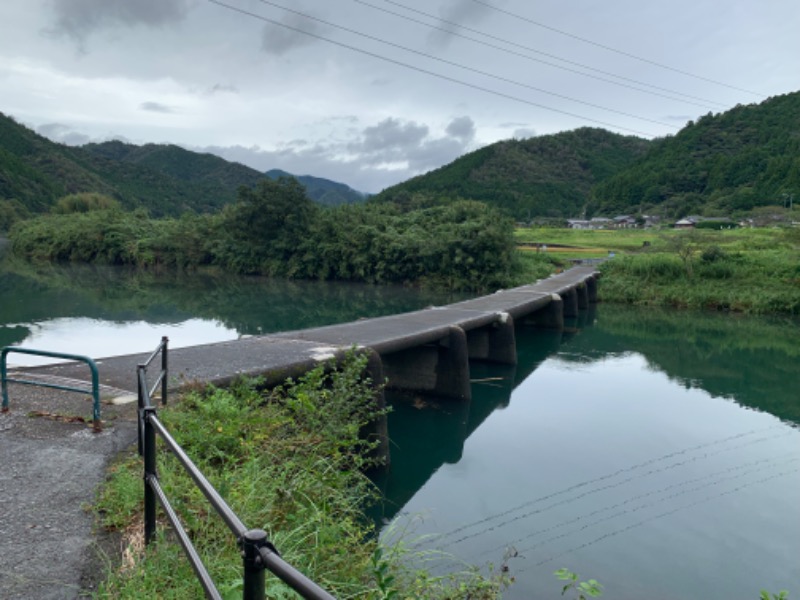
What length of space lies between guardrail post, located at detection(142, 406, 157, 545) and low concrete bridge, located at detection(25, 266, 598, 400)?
10.8 feet

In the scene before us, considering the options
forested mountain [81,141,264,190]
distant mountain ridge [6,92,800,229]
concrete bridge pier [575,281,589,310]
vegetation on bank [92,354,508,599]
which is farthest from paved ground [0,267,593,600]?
forested mountain [81,141,264,190]

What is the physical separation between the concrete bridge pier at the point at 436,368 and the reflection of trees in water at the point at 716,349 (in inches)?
239

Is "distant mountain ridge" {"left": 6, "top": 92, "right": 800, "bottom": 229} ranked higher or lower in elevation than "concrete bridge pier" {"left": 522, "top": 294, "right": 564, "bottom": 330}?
higher

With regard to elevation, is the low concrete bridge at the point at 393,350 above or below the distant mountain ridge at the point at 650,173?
below

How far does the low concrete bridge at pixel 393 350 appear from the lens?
686 centimetres

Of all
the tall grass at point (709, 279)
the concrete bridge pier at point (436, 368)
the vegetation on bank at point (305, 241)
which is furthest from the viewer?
the vegetation on bank at point (305, 241)

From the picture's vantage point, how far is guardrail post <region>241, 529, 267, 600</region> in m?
1.35

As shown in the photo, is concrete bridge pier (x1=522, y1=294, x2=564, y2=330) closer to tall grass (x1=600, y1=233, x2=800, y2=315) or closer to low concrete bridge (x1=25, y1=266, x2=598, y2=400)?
low concrete bridge (x1=25, y1=266, x2=598, y2=400)

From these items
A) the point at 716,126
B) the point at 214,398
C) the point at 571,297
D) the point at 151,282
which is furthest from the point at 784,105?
the point at 214,398

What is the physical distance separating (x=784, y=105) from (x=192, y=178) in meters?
97.9

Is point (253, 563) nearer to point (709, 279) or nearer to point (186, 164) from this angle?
point (709, 279)

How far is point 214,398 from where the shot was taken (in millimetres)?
5445

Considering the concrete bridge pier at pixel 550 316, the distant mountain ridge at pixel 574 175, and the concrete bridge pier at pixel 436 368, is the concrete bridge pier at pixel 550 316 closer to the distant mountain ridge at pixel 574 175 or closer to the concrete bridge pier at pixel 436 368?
the concrete bridge pier at pixel 436 368

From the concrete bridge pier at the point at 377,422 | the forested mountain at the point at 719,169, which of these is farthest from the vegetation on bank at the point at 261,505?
the forested mountain at the point at 719,169
